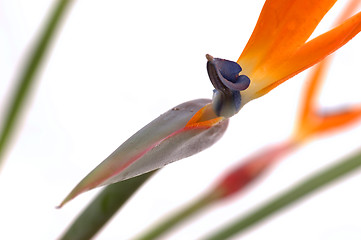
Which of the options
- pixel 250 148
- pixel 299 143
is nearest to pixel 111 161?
pixel 299 143

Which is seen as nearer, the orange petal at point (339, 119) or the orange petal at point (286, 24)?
the orange petal at point (286, 24)

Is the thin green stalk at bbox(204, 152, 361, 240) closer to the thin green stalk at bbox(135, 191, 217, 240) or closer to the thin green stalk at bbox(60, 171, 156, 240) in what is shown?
the thin green stalk at bbox(135, 191, 217, 240)

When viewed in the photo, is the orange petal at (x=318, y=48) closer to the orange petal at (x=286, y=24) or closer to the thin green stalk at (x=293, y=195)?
the orange petal at (x=286, y=24)

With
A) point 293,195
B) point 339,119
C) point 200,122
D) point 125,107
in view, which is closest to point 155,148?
point 200,122

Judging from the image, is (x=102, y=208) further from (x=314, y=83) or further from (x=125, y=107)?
(x=125, y=107)

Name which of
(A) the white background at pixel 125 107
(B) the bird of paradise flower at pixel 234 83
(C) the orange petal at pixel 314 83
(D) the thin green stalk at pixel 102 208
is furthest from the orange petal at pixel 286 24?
(A) the white background at pixel 125 107

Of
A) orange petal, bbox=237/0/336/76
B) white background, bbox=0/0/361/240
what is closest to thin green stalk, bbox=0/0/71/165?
orange petal, bbox=237/0/336/76

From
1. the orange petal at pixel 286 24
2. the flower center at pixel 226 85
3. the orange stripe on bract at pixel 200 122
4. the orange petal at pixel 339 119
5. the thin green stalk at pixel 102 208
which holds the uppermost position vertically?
the orange petal at pixel 339 119
